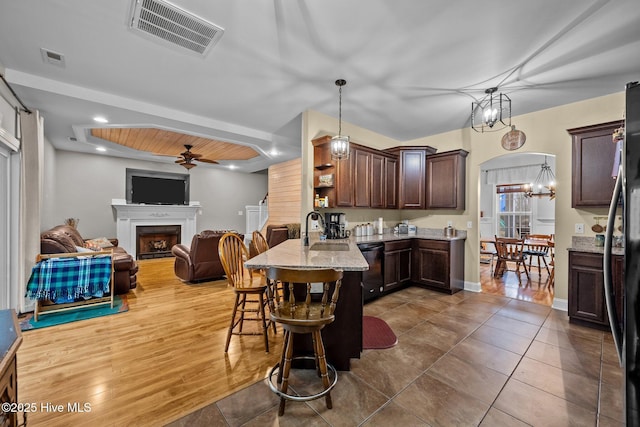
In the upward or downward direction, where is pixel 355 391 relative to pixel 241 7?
downward

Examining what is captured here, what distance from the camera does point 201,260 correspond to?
4.70 m

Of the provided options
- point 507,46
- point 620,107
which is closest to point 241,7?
point 507,46

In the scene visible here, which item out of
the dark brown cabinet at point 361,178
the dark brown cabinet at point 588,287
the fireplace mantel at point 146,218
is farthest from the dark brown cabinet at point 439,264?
the fireplace mantel at point 146,218

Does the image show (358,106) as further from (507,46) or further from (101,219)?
(101,219)

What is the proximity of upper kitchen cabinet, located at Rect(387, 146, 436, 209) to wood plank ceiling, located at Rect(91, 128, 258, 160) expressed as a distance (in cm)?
342

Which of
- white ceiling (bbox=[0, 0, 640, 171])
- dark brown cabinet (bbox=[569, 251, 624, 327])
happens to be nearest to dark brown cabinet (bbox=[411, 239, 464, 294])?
dark brown cabinet (bbox=[569, 251, 624, 327])

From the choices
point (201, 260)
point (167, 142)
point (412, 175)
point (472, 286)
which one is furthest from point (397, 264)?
point (167, 142)

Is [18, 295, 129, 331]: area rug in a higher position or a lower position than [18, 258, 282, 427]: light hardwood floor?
higher

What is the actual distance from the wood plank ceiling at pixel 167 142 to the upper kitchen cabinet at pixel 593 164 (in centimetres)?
557

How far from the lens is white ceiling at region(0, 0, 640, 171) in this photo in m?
1.99

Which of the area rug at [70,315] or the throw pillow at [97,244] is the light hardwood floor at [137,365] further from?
the throw pillow at [97,244]

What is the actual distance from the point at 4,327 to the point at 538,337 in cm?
399

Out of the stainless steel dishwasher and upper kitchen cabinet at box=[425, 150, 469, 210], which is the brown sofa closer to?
the stainless steel dishwasher

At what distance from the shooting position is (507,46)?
2367 mm
